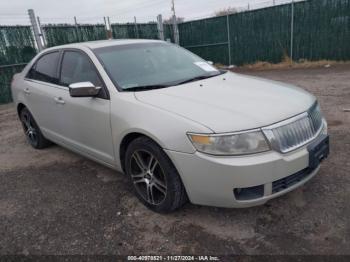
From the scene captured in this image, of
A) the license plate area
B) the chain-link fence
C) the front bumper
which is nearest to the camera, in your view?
the front bumper

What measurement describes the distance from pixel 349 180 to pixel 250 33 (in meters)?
10.9

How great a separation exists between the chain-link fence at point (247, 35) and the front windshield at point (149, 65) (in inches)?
317

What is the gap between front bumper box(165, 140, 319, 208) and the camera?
91.7 inches

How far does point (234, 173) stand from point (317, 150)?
2.81ft

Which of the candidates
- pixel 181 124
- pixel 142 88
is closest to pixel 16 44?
pixel 142 88

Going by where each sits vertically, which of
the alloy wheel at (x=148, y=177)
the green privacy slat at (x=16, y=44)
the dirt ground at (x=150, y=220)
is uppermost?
the green privacy slat at (x=16, y=44)

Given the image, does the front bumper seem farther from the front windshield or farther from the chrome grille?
the front windshield

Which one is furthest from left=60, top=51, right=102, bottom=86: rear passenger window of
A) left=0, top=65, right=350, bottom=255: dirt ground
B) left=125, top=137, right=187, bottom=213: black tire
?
left=0, top=65, right=350, bottom=255: dirt ground

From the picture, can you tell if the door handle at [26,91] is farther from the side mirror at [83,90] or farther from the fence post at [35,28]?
the fence post at [35,28]

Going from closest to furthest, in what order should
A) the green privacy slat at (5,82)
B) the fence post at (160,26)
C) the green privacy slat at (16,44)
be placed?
the green privacy slat at (16,44) < the green privacy slat at (5,82) < the fence post at (160,26)

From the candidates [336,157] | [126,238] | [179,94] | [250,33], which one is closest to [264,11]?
[250,33]

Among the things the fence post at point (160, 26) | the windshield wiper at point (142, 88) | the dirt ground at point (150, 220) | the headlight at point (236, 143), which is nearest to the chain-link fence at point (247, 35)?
the fence post at point (160, 26)

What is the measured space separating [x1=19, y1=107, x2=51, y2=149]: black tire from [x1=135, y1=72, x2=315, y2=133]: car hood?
260 cm

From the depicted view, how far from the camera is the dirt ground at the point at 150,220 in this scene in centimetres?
250
